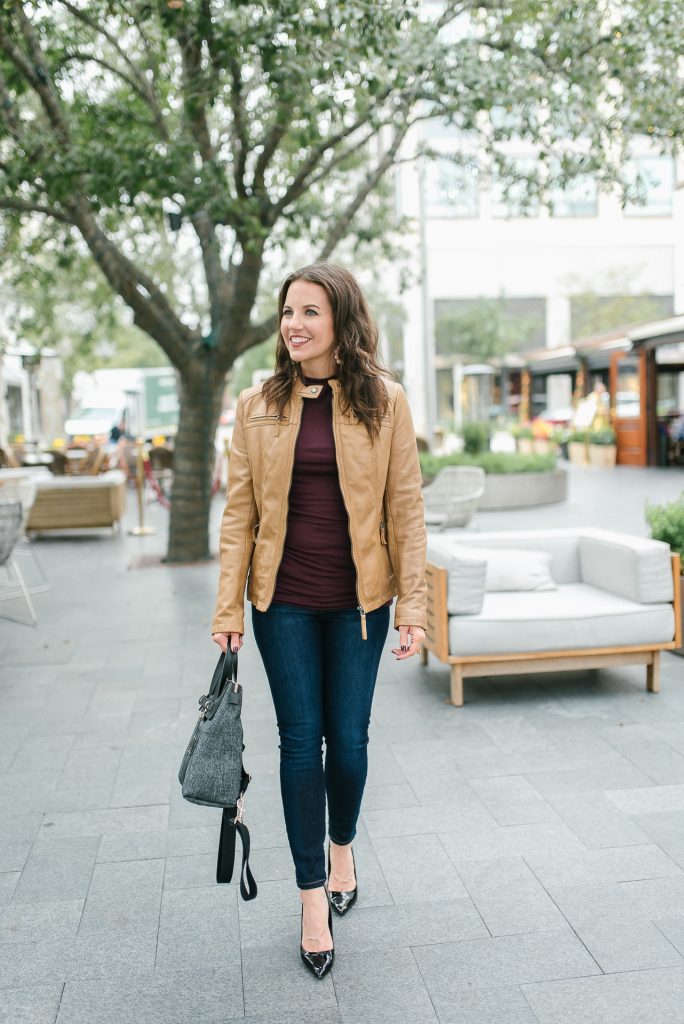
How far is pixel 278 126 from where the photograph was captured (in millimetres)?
8539

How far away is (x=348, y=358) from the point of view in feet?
8.89

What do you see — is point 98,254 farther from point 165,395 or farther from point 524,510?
point 165,395

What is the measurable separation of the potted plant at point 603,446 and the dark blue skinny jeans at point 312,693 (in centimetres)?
2124

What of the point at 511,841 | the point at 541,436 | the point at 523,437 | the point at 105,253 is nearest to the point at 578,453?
the point at 541,436

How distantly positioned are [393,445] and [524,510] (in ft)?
42.4

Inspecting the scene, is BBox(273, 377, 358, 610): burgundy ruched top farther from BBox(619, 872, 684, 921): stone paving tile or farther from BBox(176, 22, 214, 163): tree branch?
BBox(176, 22, 214, 163): tree branch

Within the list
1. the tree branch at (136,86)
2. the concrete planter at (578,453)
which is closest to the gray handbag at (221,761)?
the tree branch at (136,86)

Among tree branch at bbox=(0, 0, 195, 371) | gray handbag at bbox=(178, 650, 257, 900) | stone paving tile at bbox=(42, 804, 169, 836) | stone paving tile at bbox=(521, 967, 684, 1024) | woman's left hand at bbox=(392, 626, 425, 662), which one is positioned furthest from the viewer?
tree branch at bbox=(0, 0, 195, 371)

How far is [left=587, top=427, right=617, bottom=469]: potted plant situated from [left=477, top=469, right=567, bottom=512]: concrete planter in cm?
786

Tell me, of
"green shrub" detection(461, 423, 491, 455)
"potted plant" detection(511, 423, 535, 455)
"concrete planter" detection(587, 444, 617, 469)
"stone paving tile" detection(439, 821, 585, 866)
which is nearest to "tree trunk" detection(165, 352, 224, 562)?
"stone paving tile" detection(439, 821, 585, 866)

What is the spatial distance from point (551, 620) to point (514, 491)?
10630mm

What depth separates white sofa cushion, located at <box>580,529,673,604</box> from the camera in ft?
17.3

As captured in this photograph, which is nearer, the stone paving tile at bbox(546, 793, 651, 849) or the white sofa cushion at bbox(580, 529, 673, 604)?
the stone paving tile at bbox(546, 793, 651, 849)

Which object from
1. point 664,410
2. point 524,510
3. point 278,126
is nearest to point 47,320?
point 278,126
